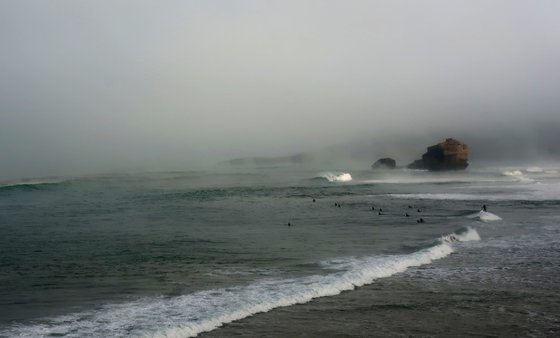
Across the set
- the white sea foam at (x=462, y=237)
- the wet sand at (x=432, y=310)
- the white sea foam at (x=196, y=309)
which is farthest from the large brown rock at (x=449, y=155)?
the white sea foam at (x=196, y=309)

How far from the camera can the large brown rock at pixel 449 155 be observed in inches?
4437

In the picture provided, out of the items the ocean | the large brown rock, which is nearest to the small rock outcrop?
the large brown rock

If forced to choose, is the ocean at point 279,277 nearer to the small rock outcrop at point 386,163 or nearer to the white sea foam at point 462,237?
the white sea foam at point 462,237

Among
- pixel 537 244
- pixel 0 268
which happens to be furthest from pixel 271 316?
pixel 537 244

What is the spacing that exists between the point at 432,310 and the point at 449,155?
107m

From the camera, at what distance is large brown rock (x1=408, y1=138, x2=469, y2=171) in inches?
4437

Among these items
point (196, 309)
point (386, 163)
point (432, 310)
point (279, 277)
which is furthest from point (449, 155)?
point (196, 309)

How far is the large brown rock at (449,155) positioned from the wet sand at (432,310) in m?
102

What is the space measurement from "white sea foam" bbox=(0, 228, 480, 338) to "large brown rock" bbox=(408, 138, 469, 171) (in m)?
103

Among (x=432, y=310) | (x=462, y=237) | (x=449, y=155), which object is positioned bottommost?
(x=432, y=310)

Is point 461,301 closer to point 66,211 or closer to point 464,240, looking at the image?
point 464,240

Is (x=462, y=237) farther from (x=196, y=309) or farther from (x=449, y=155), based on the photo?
(x=449, y=155)

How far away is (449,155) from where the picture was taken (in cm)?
11250

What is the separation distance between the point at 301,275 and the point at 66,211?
2692cm
